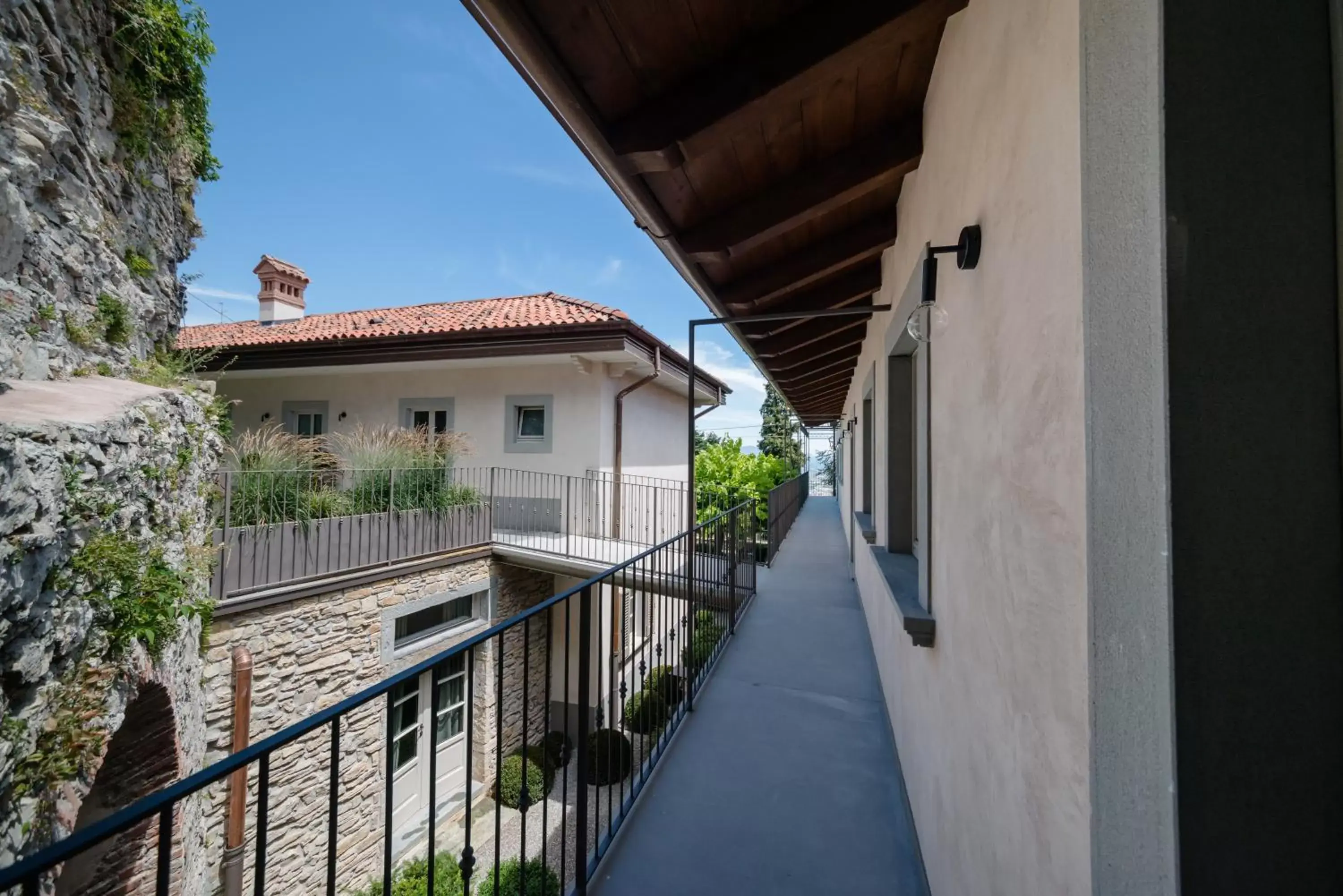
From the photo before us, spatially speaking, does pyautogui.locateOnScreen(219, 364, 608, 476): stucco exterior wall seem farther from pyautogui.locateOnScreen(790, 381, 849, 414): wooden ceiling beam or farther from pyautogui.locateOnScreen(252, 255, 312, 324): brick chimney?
pyautogui.locateOnScreen(790, 381, 849, 414): wooden ceiling beam

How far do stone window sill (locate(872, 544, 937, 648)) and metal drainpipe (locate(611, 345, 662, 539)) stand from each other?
19.8 feet

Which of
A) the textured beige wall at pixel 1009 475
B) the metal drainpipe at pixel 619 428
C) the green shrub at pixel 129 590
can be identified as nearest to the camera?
the textured beige wall at pixel 1009 475

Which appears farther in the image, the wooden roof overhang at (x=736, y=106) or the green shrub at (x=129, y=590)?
Answer: the green shrub at (x=129, y=590)

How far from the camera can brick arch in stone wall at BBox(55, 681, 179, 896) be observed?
3750 mm

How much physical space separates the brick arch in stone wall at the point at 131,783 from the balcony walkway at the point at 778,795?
3.68 metres

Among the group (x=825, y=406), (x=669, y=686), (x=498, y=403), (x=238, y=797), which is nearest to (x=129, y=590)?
(x=238, y=797)

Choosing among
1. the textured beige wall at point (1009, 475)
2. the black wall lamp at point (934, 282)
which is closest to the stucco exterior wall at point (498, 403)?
the black wall lamp at point (934, 282)

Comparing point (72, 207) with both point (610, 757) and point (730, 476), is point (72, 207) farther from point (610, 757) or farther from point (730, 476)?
point (730, 476)

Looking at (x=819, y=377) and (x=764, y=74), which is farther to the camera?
(x=819, y=377)

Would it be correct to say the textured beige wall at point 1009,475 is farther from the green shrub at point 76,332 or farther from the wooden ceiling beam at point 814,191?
the green shrub at point 76,332

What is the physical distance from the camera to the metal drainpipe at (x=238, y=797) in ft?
16.1

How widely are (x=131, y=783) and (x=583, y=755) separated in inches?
170

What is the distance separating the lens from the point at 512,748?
750 cm

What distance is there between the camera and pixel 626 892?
211cm
